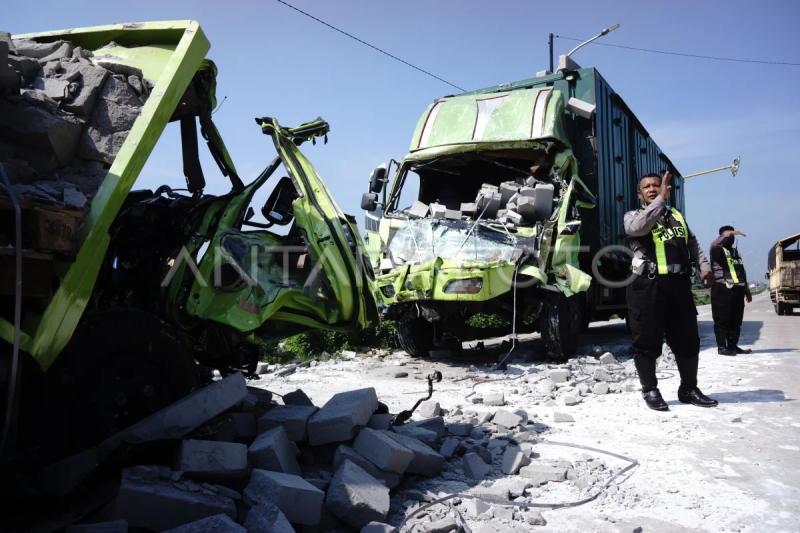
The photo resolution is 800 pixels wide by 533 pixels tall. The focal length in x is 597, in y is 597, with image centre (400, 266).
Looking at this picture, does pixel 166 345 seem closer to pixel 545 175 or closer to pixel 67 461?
pixel 67 461

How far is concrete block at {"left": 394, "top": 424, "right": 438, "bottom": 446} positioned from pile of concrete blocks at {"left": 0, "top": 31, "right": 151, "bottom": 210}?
223 cm

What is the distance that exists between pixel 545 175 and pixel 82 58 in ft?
18.4

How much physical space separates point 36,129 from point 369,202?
5412mm

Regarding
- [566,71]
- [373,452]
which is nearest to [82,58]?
[373,452]

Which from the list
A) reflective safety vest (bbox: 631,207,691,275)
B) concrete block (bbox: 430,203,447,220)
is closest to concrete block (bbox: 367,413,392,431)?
reflective safety vest (bbox: 631,207,691,275)

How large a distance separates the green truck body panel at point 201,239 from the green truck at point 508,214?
9.24 feet

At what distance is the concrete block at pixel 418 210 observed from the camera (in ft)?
24.5

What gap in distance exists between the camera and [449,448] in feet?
11.8

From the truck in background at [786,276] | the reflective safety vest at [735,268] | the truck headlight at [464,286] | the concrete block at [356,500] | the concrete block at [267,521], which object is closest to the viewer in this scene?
the concrete block at [267,521]

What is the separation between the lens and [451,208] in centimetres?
817

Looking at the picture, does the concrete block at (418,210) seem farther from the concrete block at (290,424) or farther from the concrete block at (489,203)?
the concrete block at (290,424)

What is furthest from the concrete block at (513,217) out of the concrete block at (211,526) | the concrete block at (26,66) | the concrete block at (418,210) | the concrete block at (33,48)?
the concrete block at (211,526)

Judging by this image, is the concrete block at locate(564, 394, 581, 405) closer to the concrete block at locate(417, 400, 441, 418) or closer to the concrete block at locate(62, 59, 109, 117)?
the concrete block at locate(417, 400, 441, 418)

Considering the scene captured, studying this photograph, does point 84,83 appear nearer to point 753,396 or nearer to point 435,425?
point 435,425
